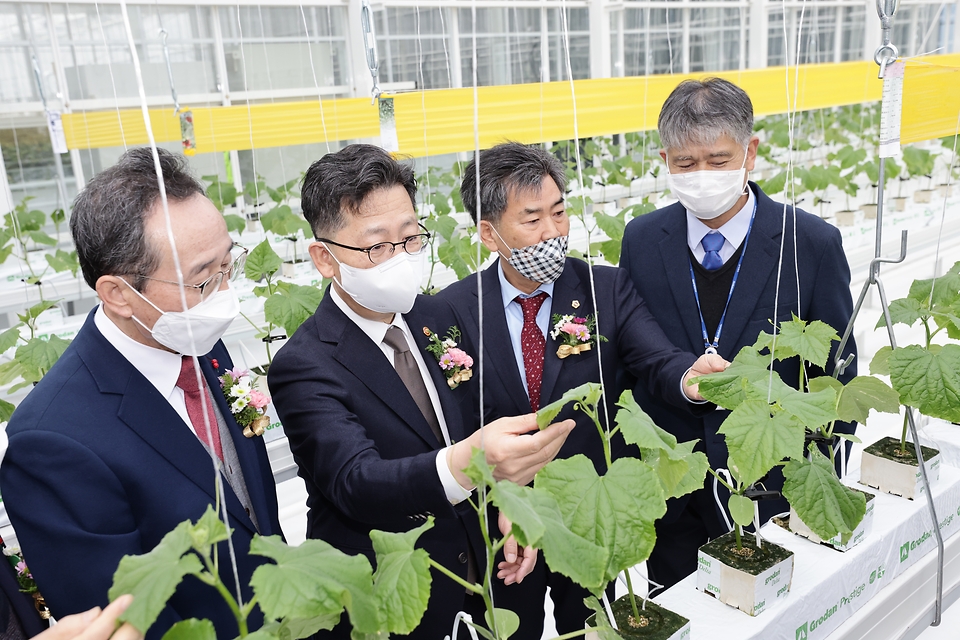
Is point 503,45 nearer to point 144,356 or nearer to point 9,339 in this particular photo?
point 9,339

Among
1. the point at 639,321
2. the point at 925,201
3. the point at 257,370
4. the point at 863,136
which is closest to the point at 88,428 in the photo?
the point at 639,321

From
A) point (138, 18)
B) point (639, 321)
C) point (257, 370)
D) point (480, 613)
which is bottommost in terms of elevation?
point (480, 613)

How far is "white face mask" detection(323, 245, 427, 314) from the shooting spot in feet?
4.00

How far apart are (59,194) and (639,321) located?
15.8 feet

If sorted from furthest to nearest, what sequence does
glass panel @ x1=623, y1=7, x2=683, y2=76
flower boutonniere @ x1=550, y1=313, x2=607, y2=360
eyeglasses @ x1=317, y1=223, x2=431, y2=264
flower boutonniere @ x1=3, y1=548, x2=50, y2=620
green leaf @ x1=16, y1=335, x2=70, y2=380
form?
1. glass panel @ x1=623, y1=7, x2=683, y2=76
2. green leaf @ x1=16, y1=335, x2=70, y2=380
3. flower boutonniere @ x1=550, y1=313, x2=607, y2=360
4. eyeglasses @ x1=317, y1=223, x2=431, y2=264
5. flower boutonniere @ x1=3, y1=548, x2=50, y2=620

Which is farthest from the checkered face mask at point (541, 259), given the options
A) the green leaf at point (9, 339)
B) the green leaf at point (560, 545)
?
the green leaf at point (9, 339)

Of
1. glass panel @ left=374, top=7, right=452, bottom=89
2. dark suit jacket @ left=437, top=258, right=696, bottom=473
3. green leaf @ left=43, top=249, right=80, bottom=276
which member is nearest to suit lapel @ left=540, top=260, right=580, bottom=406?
dark suit jacket @ left=437, top=258, right=696, bottom=473

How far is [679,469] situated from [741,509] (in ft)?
0.69

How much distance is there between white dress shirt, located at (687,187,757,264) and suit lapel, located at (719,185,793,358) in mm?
37

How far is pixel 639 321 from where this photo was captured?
153cm

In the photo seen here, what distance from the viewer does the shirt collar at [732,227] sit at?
1564 millimetres

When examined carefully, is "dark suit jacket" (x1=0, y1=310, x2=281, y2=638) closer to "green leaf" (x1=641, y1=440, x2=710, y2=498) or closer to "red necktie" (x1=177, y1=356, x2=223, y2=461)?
"red necktie" (x1=177, y1=356, x2=223, y2=461)

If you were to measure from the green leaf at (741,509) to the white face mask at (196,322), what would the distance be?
762mm

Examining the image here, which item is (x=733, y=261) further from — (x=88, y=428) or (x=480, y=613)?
(x=88, y=428)
